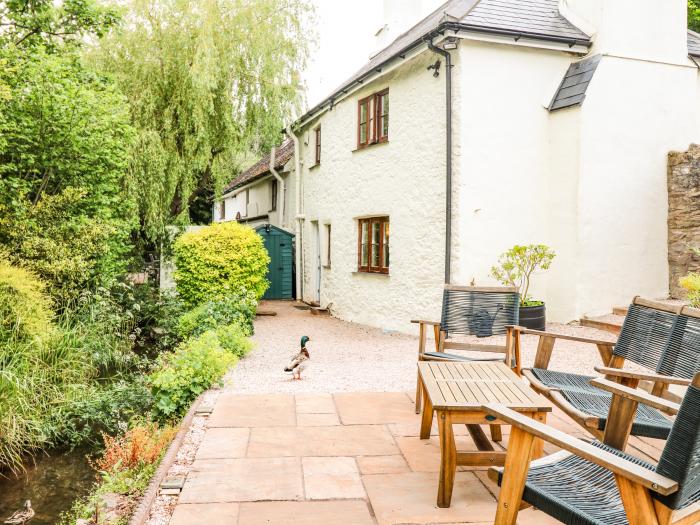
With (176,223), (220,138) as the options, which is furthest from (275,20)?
(176,223)

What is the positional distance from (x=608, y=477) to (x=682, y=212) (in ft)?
30.4

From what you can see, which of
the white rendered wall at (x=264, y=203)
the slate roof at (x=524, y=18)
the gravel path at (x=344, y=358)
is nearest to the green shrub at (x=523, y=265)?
the gravel path at (x=344, y=358)

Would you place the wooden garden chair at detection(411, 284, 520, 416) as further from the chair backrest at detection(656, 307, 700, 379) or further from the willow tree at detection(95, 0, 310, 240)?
the willow tree at detection(95, 0, 310, 240)

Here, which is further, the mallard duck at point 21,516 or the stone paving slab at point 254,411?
the stone paving slab at point 254,411

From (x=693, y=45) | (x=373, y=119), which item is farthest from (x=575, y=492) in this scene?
(x=693, y=45)

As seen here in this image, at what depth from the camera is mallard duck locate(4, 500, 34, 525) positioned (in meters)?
4.44

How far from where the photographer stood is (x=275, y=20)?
14.3m

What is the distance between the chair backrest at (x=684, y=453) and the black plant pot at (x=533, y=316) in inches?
301

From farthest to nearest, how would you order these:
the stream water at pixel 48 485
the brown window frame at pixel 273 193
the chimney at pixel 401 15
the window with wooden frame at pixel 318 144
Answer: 1. the brown window frame at pixel 273 193
2. the window with wooden frame at pixel 318 144
3. the chimney at pixel 401 15
4. the stream water at pixel 48 485

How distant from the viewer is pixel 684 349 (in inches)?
137

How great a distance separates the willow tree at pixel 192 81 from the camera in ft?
41.9

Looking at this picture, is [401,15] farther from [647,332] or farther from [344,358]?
[647,332]

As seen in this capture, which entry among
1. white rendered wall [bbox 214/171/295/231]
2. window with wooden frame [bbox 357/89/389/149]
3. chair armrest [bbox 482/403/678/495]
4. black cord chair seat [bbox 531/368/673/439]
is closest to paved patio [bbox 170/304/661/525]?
black cord chair seat [bbox 531/368/673/439]

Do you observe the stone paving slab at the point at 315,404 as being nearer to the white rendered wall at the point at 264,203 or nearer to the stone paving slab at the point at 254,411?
the stone paving slab at the point at 254,411
